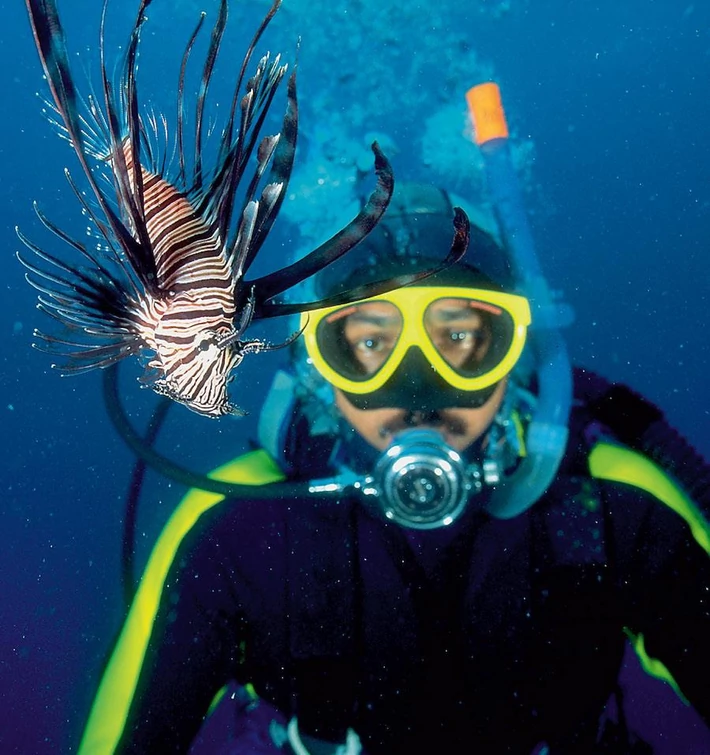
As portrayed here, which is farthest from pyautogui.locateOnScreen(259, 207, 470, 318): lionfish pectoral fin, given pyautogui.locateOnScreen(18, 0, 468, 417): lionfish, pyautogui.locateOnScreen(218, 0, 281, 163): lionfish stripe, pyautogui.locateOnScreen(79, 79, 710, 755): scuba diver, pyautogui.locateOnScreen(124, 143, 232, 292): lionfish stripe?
pyautogui.locateOnScreen(79, 79, 710, 755): scuba diver

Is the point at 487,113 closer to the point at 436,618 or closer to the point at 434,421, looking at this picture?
the point at 434,421

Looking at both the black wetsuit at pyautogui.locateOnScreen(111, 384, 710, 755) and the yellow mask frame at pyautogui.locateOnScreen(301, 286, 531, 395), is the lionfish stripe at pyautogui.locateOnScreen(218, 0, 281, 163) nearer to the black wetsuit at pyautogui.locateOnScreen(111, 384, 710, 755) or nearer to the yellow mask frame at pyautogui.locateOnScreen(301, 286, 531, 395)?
the yellow mask frame at pyautogui.locateOnScreen(301, 286, 531, 395)

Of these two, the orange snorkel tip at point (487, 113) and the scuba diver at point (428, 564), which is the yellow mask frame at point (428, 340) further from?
the orange snorkel tip at point (487, 113)

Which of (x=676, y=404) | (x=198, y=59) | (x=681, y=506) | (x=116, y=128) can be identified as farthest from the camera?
(x=676, y=404)

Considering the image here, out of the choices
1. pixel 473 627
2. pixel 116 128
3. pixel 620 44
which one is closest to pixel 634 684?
pixel 473 627

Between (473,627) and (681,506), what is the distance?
913mm

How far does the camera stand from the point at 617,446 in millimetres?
2502

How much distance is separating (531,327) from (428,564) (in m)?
1.05

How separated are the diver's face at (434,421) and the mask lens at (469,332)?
138 mm

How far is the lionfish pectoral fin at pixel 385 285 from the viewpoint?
1.14 m

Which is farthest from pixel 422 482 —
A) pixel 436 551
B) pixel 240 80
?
pixel 240 80

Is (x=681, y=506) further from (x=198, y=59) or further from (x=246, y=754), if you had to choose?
(x=198, y=59)

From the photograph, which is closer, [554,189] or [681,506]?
[681,506]

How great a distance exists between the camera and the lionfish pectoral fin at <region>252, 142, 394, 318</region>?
1088mm
